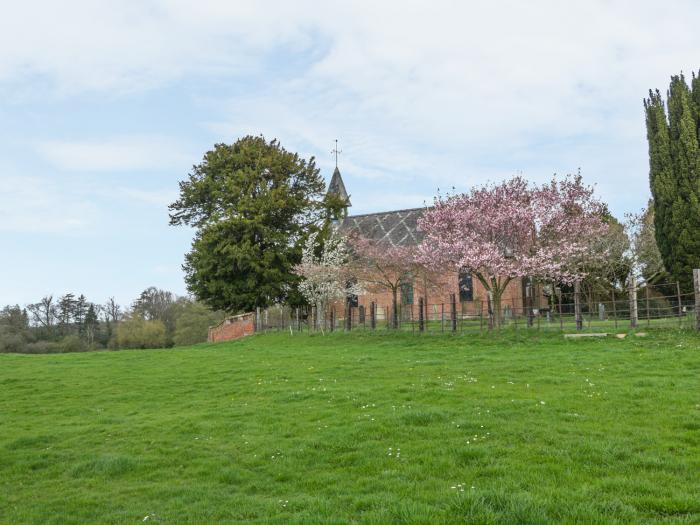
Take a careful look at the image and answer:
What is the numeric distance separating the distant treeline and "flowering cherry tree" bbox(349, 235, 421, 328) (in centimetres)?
2037

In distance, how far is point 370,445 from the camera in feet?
28.1

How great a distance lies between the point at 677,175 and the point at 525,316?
443 inches

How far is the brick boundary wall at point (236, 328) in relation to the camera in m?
39.2

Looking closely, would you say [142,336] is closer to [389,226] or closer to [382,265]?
[389,226]

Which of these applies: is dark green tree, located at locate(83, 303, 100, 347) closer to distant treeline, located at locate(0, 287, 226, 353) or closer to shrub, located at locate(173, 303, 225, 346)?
distant treeline, located at locate(0, 287, 226, 353)

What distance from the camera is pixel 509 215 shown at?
2820 cm

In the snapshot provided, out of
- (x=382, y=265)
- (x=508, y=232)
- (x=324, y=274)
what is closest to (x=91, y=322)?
(x=324, y=274)

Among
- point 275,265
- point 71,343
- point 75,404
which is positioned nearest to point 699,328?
point 75,404

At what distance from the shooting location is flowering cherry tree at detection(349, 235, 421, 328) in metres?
35.9

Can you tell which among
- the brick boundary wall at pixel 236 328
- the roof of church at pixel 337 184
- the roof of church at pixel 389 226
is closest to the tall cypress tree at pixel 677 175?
the roof of church at pixel 389 226

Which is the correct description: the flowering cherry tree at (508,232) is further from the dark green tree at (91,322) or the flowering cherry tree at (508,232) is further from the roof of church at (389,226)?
the dark green tree at (91,322)

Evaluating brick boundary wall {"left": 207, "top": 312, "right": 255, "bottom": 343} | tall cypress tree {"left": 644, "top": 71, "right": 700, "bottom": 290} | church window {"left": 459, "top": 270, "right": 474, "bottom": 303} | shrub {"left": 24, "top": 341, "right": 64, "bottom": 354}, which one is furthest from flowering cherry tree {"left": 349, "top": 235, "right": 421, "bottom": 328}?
shrub {"left": 24, "top": 341, "right": 64, "bottom": 354}

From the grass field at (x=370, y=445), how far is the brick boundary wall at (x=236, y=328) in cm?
2172

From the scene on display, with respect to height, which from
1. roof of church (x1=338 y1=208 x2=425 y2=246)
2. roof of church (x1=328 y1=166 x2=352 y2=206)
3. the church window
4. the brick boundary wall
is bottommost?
the brick boundary wall
